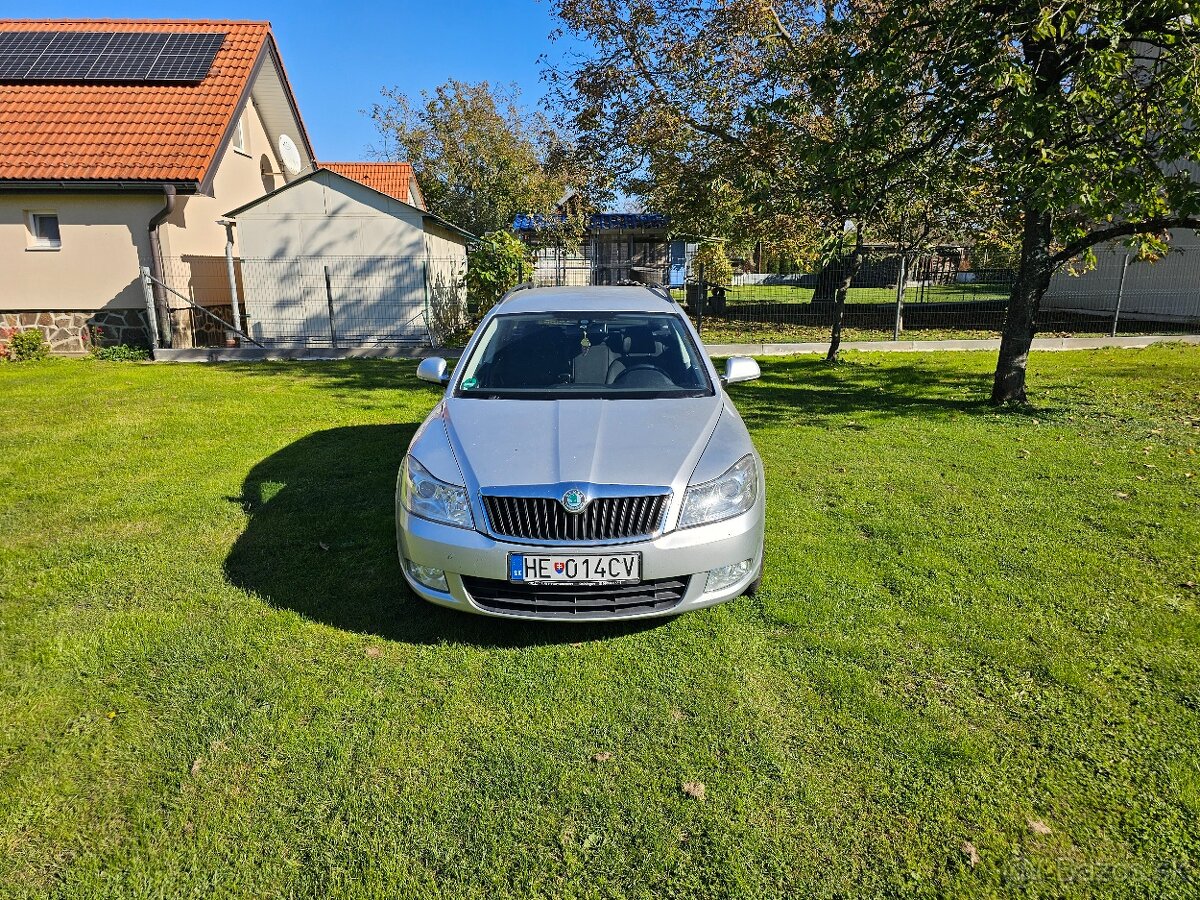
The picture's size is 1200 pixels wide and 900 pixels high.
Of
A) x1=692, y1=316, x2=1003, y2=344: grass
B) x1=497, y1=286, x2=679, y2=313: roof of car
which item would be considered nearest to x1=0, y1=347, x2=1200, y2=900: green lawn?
x1=497, y1=286, x2=679, y2=313: roof of car

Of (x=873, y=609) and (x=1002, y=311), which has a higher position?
(x=1002, y=311)

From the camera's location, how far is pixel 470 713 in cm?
299

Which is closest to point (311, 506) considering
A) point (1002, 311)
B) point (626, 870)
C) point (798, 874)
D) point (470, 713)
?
point (470, 713)

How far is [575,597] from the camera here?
3.26 meters

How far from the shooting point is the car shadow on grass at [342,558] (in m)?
3.66

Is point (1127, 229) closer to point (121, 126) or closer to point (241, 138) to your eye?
point (121, 126)

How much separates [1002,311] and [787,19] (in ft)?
29.5

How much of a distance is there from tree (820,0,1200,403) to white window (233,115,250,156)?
15.0 metres

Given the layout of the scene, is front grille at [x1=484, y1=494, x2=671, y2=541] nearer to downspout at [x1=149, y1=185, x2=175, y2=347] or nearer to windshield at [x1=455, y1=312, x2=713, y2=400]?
windshield at [x1=455, y1=312, x2=713, y2=400]

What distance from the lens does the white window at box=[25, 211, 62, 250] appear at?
14.1 metres

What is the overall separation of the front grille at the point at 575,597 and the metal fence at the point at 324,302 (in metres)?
12.3

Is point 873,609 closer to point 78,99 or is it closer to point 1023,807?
point 1023,807

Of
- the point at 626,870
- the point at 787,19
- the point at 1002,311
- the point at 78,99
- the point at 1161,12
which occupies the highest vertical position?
the point at 787,19

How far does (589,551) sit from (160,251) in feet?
47.5
